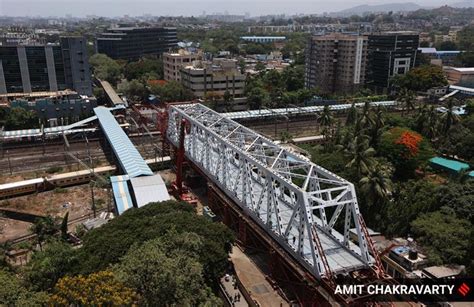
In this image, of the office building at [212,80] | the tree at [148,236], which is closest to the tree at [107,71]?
the office building at [212,80]

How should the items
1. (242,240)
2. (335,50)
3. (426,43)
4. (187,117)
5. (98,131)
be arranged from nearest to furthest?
1. (242,240)
2. (187,117)
3. (98,131)
4. (335,50)
5. (426,43)

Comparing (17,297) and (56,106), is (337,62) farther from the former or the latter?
(17,297)

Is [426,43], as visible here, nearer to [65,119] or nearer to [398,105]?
[398,105]

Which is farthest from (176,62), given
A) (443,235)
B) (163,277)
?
(163,277)

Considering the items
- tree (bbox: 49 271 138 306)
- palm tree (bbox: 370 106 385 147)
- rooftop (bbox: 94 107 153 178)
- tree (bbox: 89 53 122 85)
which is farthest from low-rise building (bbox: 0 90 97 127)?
tree (bbox: 49 271 138 306)

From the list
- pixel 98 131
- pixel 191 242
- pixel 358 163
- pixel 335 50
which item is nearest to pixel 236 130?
pixel 358 163
